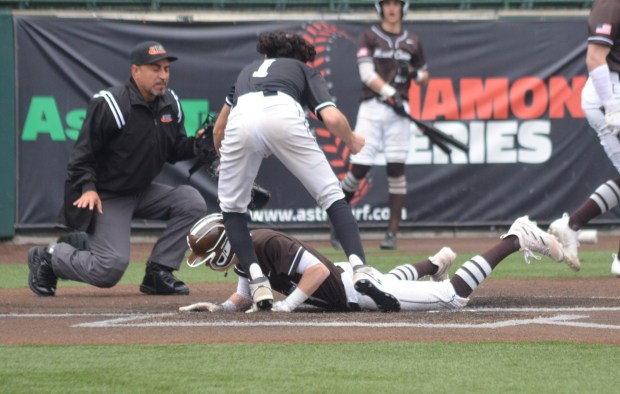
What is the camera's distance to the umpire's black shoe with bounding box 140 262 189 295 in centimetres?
832

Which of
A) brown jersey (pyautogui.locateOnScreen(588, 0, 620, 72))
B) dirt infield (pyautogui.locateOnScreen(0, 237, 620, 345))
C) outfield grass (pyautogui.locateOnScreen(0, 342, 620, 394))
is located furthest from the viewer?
brown jersey (pyautogui.locateOnScreen(588, 0, 620, 72))

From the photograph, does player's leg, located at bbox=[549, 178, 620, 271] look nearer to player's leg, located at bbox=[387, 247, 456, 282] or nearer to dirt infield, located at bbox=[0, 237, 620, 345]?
dirt infield, located at bbox=[0, 237, 620, 345]

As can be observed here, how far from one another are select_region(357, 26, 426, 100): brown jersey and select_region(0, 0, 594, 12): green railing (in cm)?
270

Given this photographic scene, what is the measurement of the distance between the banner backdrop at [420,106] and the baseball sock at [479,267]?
283 inches

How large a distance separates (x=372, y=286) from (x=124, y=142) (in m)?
2.56

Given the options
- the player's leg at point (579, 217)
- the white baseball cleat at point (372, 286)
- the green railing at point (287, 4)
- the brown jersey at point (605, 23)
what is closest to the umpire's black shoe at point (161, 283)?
the white baseball cleat at point (372, 286)

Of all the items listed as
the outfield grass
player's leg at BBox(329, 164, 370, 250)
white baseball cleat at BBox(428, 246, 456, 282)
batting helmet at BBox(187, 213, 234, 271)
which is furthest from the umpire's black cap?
player's leg at BBox(329, 164, 370, 250)

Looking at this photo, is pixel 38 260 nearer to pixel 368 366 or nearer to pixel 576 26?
pixel 368 366

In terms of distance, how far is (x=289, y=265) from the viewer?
6543 mm

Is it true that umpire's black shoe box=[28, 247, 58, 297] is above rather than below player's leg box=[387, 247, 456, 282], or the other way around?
below

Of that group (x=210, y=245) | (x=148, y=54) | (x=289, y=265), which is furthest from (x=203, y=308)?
(x=148, y=54)

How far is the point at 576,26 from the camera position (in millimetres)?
14375

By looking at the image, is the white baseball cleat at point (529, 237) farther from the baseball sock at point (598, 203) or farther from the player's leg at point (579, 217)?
the baseball sock at point (598, 203)

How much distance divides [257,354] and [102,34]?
354 inches
